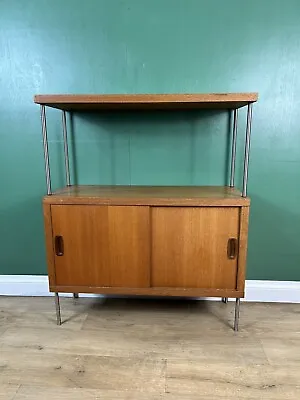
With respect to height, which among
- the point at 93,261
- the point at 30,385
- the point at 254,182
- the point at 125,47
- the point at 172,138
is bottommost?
the point at 30,385

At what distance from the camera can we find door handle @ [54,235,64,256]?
1423mm

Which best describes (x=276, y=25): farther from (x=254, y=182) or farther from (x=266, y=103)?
(x=254, y=182)

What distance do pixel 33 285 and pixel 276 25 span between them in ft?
6.28

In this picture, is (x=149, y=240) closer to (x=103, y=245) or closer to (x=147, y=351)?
(x=103, y=245)

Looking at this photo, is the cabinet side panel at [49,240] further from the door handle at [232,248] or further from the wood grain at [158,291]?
the door handle at [232,248]

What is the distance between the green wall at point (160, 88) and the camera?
1.51 meters

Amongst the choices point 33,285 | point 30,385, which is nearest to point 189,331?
point 30,385

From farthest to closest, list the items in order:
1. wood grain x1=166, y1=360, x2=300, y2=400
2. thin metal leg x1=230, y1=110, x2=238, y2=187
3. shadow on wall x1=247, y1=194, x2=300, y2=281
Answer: shadow on wall x1=247, y1=194, x2=300, y2=281
thin metal leg x1=230, y1=110, x2=238, y2=187
wood grain x1=166, y1=360, x2=300, y2=400

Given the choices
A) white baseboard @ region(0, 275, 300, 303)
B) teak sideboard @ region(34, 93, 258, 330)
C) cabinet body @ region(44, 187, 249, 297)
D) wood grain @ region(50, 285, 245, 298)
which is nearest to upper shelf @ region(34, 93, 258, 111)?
teak sideboard @ region(34, 93, 258, 330)

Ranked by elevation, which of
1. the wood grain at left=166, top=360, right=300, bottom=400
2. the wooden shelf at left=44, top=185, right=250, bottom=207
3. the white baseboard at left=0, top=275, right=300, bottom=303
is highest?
the wooden shelf at left=44, top=185, right=250, bottom=207

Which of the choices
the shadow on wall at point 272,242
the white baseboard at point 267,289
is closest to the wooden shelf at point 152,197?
the shadow on wall at point 272,242

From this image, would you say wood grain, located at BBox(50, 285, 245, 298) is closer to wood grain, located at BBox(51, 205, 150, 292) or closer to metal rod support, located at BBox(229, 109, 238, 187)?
wood grain, located at BBox(51, 205, 150, 292)

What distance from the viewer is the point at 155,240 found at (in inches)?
54.5

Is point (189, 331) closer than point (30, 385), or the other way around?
point (30, 385)
